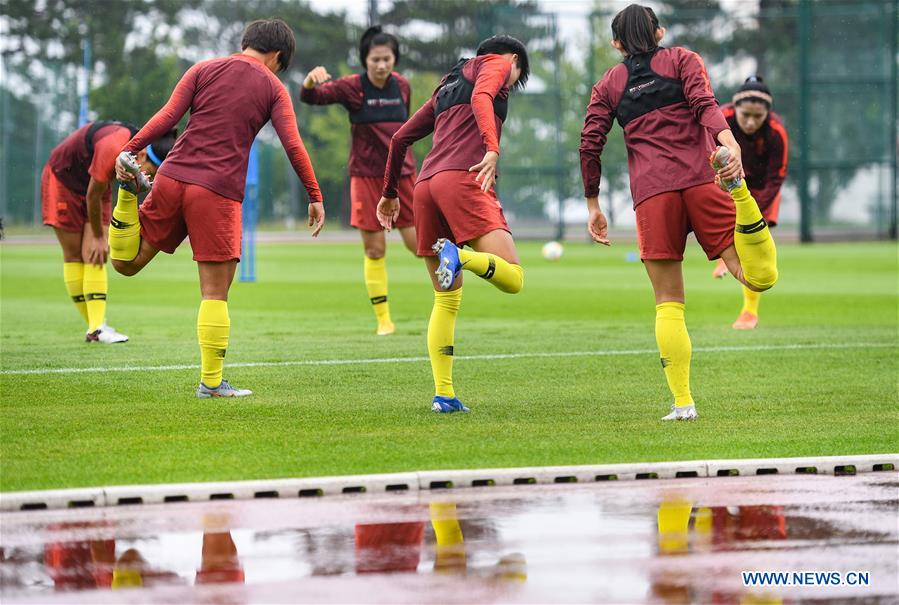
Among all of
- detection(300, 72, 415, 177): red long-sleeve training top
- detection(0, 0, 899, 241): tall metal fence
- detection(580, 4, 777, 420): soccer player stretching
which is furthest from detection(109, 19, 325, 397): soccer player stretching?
detection(0, 0, 899, 241): tall metal fence

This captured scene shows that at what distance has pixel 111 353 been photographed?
12.4 m

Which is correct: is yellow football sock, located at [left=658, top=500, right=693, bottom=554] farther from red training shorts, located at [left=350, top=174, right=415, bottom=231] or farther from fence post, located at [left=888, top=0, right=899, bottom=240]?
fence post, located at [left=888, top=0, right=899, bottom=240]

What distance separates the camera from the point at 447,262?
7.88 meters

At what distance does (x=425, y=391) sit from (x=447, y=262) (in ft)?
6.60

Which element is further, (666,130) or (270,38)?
(270,38)

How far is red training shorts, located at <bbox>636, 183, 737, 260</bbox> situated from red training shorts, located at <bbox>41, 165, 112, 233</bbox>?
20.4 ft

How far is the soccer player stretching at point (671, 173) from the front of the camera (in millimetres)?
8109

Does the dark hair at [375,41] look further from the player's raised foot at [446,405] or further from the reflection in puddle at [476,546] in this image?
the reflection in puddle at [476,546]

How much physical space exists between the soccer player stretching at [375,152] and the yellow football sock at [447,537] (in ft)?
27.0

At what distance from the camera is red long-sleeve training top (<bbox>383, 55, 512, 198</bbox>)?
833cm

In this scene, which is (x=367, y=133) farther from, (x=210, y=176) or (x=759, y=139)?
(x=210, y=176)

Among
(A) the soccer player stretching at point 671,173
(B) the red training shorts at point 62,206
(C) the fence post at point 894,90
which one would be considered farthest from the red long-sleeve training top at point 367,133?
(C) the fence post at point 894,90

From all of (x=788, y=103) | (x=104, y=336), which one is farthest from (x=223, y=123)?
(x=788, y=103)

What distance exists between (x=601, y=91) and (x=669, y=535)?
3570 mm
